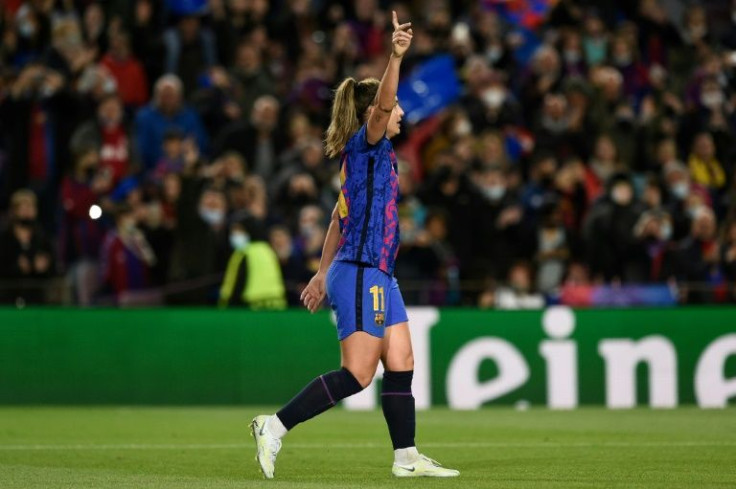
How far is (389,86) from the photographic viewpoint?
27.9 feet

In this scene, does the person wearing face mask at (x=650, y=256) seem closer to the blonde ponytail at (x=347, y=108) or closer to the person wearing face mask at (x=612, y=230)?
the person wearing face mask at (x=612, y=230)

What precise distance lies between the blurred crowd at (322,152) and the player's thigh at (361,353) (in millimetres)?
8006

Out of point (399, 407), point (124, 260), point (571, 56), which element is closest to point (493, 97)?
point (571, 56)

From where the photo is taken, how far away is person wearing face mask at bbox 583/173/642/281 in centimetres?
1792

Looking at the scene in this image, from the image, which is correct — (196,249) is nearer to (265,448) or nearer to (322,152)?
(322,152)

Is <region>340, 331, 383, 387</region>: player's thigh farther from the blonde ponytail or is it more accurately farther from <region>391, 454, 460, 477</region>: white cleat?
the blonde ponytail

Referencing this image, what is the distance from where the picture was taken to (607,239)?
1808 centimetres

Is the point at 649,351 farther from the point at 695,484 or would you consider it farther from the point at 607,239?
the point at 695,484

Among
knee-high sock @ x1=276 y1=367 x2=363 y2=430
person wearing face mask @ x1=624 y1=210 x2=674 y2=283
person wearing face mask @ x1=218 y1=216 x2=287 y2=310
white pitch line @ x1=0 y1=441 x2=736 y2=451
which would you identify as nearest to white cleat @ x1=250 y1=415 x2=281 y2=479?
knee-high sock @ x1=276 y1=367 x2=363 y2=430

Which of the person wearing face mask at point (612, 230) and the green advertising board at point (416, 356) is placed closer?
the green advertising board at point (416, 356)

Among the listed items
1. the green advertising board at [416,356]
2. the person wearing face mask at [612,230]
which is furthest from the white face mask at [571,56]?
the green advertising board at [416,356]

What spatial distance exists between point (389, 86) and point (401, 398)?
6.03 feet

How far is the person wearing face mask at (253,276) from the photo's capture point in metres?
17.0

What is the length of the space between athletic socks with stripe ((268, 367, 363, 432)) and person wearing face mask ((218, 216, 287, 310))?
25.6 ft
